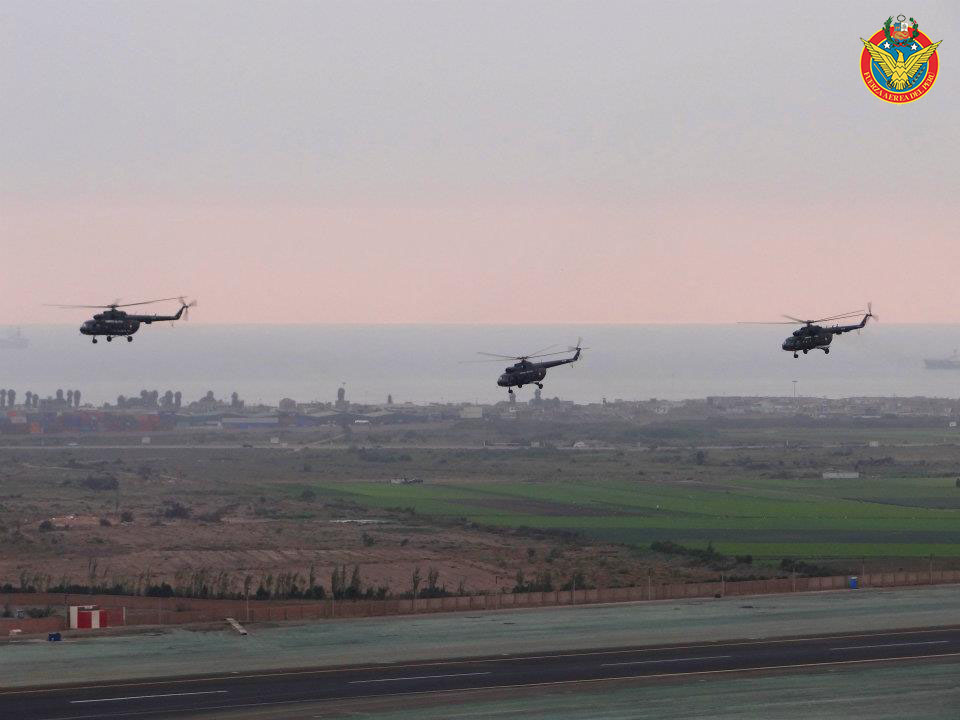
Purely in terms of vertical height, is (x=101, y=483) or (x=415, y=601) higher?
(x=101, y=483)

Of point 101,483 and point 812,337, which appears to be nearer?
point 812,337

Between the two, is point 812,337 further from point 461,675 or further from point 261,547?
point 261,547

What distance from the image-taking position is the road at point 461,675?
61562mm

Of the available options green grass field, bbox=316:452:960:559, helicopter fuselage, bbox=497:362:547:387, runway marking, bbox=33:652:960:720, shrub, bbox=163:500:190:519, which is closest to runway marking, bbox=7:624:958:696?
runway marking, bbox=33:652:960:720

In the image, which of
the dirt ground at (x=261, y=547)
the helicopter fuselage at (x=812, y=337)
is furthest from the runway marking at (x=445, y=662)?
the dirt ground at (x=261, y=547)

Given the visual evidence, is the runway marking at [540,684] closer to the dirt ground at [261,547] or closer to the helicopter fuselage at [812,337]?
the helicopter fuselage at [812,337]

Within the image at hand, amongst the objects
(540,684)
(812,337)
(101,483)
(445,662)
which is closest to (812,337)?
(812,337)

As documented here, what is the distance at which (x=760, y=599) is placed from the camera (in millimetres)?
90500

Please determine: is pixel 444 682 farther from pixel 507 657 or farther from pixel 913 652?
pixel 913 652

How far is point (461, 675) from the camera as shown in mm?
68125

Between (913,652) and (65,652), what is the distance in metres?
41.4

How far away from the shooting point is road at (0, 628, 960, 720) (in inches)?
2424

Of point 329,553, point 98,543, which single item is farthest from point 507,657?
point 98,543

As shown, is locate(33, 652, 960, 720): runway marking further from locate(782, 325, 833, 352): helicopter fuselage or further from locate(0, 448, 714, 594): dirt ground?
locate(0, 448, 714, 594): dirt ground
